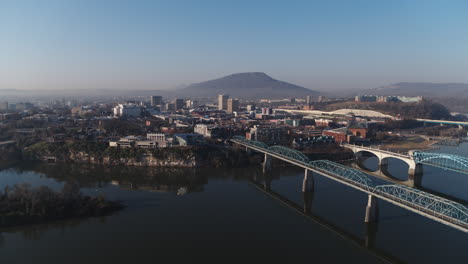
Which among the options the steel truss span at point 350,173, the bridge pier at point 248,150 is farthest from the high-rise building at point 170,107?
the steel truss span at point 350,173

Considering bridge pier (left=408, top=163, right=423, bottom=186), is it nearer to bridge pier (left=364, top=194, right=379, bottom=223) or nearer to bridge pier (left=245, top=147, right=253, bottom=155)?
bridge pier (left=364, top=194, right=379, bottom=223)

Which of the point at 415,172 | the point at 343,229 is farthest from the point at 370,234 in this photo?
the point at 415,172

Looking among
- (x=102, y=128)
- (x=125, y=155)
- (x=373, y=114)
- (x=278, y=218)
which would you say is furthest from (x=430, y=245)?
(x=373, y=114)

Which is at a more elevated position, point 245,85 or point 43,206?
point 245,85

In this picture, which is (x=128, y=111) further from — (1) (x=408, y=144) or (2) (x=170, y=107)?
(1) (x=408, y=144)

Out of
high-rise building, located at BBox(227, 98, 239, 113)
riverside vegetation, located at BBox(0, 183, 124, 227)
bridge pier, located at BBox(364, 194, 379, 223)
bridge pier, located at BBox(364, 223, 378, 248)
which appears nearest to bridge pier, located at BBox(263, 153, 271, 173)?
bridge pier, located at BBox(364, 194, 379, 223)

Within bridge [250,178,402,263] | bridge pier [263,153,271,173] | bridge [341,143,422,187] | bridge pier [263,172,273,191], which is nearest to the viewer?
bridge [250,178,402,263]
